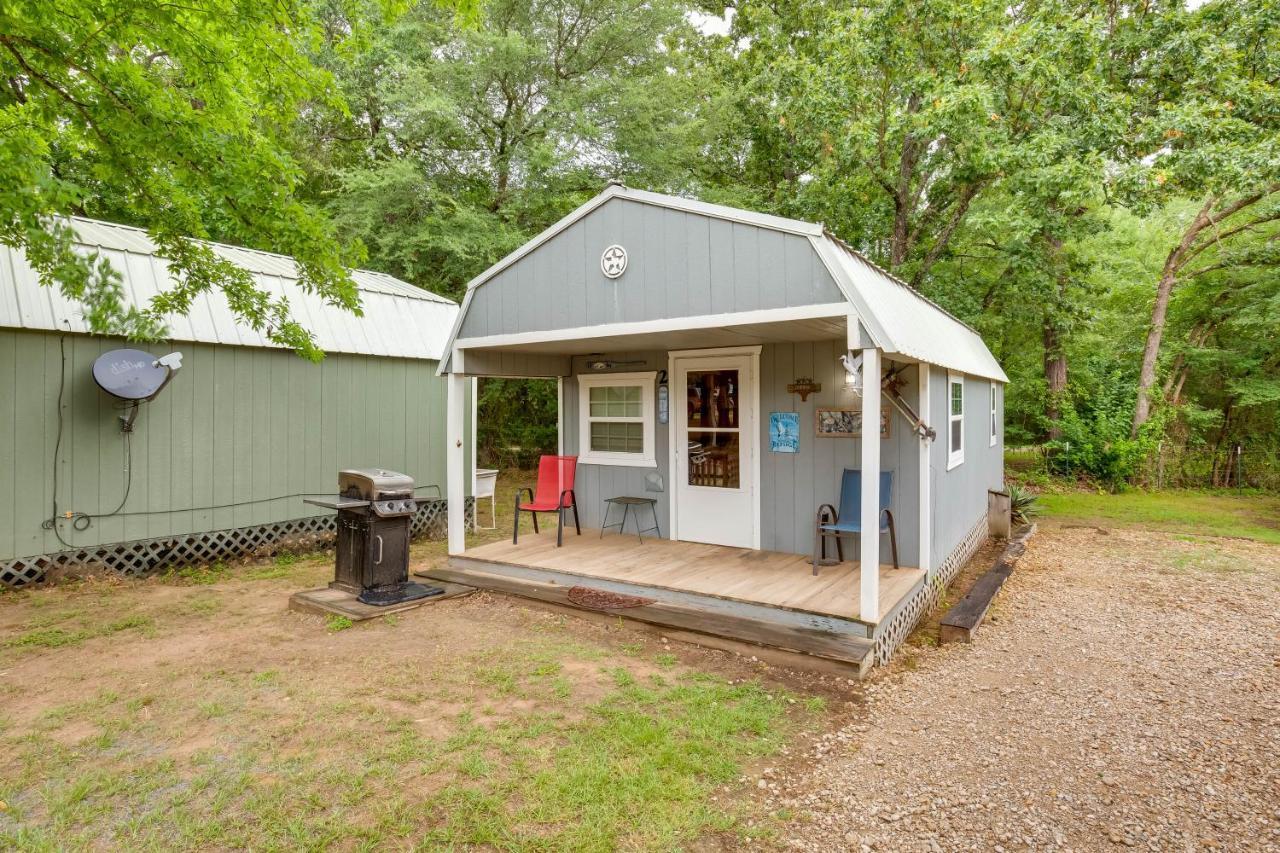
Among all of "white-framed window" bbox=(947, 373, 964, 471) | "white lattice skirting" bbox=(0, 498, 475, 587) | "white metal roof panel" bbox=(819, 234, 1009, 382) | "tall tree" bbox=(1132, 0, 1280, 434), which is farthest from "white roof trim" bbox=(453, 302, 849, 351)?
"tall tree" bbox=(1132, 0, 1280, 434)

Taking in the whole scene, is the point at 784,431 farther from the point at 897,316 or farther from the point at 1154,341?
the point at 1154,341

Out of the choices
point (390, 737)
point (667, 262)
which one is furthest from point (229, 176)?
point (390, 737)

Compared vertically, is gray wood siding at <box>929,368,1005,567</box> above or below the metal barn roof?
below

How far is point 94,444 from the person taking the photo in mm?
5844

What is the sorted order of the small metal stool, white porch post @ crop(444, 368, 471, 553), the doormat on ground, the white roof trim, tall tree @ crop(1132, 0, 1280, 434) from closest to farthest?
the white roof trim → the doormat on ground → white porch post @ crop(444, 368, 471, 553) → the small metal stool → tall tree @ crop(1132, 0, 1280, 434)

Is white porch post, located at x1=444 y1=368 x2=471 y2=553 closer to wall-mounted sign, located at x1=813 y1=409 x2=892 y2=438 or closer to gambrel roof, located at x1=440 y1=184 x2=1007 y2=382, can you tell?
gambrel roof, located at x1=440 y1=184 x2=1007 y2=382

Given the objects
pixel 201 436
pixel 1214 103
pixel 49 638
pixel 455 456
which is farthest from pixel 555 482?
pixel 1214 103

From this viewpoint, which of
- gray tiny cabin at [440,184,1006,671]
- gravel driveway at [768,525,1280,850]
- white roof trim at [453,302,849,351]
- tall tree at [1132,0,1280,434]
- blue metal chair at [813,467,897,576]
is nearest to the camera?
gravel driveway at [768,525,1280,850]

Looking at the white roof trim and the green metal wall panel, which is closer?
the white roof trim

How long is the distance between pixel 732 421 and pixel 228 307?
523 centimetres

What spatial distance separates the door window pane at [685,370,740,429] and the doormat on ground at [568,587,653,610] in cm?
198

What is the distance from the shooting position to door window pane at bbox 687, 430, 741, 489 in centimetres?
626

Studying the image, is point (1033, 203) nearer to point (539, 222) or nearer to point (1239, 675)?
point (1239, 675)

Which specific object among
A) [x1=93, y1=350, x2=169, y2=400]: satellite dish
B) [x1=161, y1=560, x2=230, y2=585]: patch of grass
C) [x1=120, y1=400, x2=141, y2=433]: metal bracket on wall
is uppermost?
[x1=93, y1=350, x2=169, y2=400]: satellite dish
